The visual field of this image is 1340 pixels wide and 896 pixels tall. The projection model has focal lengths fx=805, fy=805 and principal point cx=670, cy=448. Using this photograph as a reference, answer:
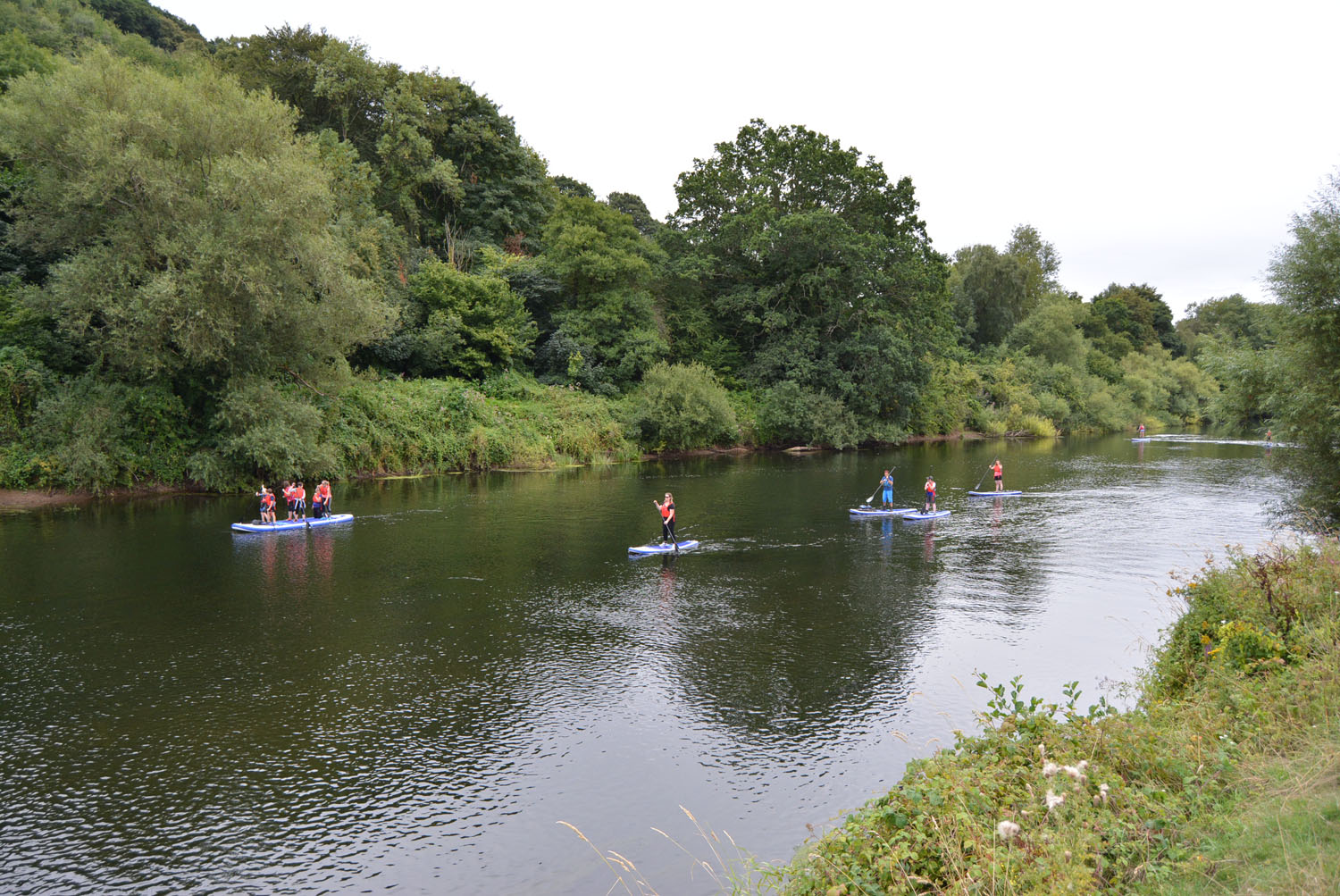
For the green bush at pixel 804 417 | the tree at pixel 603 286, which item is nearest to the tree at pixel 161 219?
the tree at pixel 603 286

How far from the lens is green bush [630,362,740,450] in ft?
180

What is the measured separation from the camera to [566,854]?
920cm

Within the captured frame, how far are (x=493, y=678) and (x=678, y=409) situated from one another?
41494 mm

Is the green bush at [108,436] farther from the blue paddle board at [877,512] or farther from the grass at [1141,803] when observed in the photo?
the grass at [1141,803]

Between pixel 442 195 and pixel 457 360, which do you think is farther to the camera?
pixel 442 195

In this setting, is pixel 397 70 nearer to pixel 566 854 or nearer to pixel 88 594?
pixel 88 594

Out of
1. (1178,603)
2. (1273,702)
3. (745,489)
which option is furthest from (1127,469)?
(1273,702)

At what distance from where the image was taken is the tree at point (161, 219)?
1250 inches

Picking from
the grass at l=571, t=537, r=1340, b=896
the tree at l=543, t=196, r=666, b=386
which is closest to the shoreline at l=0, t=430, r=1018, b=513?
the tree at l=543, t=196, r=666, b=386

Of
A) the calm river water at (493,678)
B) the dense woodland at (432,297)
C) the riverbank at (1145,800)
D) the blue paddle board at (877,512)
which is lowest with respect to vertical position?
the calm river water at (493,678)

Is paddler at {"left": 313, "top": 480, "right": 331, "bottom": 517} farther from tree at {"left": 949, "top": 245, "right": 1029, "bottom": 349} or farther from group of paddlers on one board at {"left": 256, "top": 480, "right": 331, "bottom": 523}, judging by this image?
tree at {"left": 949, "top": 245, "right": 1029, "bottom": 349}

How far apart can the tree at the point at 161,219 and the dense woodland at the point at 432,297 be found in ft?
0.42

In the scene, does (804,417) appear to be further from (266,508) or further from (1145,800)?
(1145,800)

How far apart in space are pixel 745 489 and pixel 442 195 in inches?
1449
